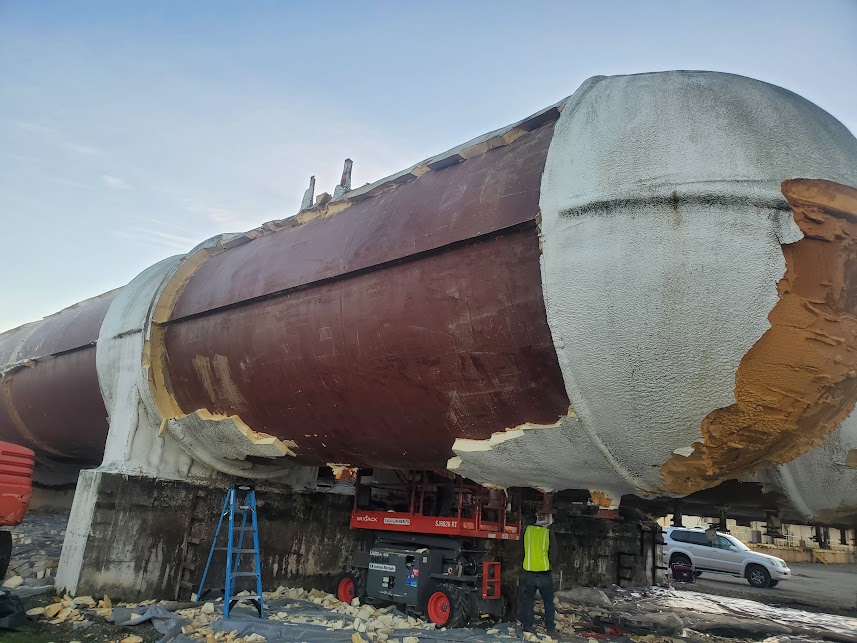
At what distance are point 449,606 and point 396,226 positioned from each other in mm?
4247

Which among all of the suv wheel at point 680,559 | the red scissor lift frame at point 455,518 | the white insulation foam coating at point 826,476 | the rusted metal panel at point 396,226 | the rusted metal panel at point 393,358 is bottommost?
the suv wheel at point 680,559

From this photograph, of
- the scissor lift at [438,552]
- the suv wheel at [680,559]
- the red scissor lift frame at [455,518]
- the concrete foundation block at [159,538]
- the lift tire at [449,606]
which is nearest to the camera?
the concrete foundation block at [159,538]

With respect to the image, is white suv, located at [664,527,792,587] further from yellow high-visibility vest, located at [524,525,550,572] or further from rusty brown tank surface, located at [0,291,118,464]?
rusty brown tank surface, located at [0,291,118,464]

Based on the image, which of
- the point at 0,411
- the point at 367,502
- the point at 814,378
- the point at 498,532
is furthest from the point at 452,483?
the point at 0,411

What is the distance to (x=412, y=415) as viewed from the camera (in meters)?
4.61

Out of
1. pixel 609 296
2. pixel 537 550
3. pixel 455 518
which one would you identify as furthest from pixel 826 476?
pixel 455 518

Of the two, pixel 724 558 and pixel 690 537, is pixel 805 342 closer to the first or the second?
pixel 724 558

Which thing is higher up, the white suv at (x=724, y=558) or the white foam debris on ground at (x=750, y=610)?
the white suv at (x=724, y=558)

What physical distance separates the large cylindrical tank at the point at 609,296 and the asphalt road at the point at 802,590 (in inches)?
399

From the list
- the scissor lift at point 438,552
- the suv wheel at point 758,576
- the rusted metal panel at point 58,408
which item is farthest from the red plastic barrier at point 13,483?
the suv wheel at point 758,576

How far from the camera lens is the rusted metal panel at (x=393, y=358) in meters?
3.73

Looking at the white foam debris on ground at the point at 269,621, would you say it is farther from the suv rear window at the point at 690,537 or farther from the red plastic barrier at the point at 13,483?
the suv rear window at the point at 690,537

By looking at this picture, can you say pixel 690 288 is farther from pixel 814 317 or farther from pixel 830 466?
pixel 830 466

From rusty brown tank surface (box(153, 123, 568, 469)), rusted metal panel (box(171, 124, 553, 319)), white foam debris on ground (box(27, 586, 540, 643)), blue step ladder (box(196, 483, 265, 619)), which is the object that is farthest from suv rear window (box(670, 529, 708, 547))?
rusted metal panel (box(171, 124, 553, 319))
